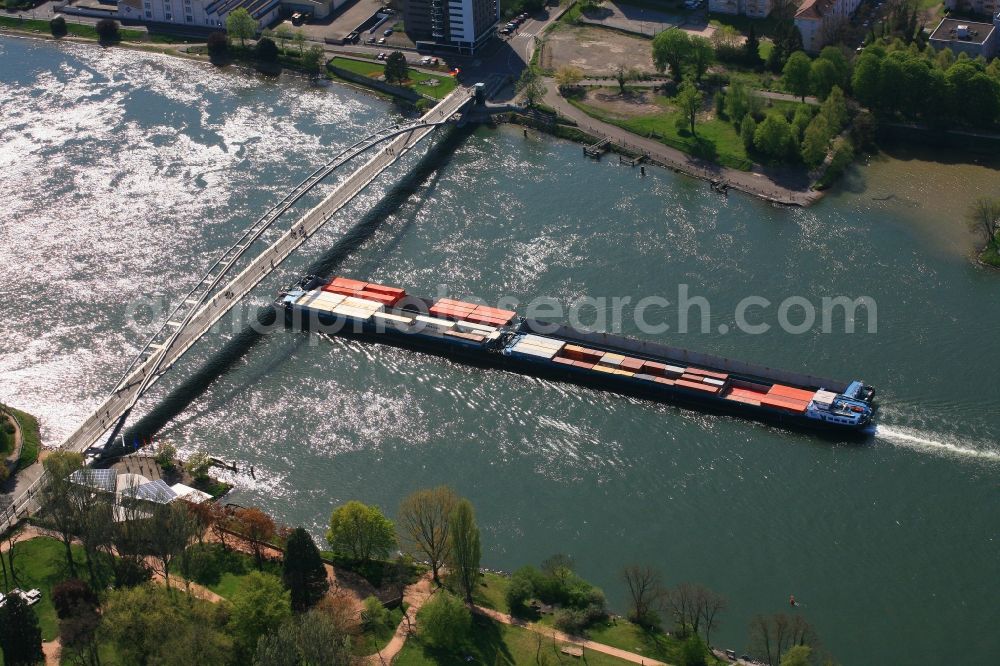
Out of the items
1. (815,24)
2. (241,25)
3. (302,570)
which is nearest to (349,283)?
(302,570)

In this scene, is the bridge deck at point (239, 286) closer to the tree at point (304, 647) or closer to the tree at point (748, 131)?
the tree at point (304, 647)

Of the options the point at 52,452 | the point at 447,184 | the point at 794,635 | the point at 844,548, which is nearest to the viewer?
the point at 794,635

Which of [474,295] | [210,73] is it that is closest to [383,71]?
[210,73]

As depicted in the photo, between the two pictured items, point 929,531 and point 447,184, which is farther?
point 447,184

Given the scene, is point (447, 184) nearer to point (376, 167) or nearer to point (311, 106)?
point (376, 167)

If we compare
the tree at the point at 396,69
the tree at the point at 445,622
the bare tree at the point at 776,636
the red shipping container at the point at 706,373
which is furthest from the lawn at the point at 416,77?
the bare tree at the point at 776,636
